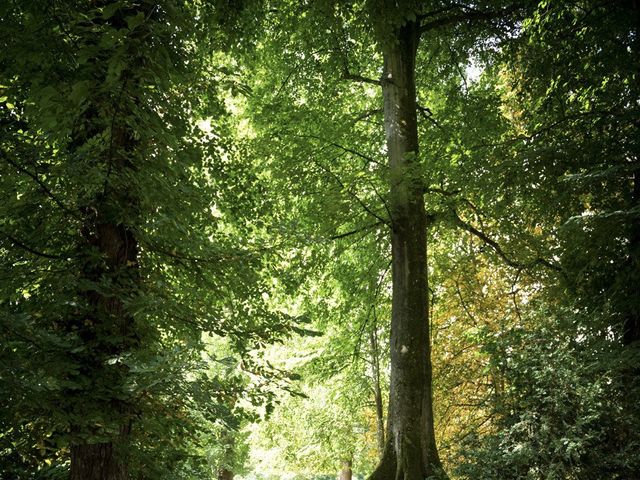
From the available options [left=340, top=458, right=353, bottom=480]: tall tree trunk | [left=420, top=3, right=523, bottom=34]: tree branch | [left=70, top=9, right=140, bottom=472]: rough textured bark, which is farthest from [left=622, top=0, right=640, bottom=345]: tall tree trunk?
[left=340, top=458, right=353, bottom=480]: tall tree trunk

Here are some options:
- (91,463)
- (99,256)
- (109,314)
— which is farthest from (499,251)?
(91,463)

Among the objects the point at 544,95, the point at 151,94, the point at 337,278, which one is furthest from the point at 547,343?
the point at 151,94

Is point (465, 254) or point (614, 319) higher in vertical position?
point (465, 254)

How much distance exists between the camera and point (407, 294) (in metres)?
7.10

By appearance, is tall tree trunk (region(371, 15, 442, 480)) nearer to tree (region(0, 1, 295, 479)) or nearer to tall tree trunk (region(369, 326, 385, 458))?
tree (region(0, 1, 295, 479))

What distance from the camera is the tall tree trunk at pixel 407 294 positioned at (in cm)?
655

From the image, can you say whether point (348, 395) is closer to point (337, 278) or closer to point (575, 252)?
point (337, 278)

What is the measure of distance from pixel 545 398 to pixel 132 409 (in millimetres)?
4290

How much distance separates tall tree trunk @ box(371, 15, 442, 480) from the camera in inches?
258

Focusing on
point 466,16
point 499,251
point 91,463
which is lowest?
point 91,463

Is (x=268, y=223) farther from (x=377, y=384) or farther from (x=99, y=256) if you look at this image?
(x=377, y=384)

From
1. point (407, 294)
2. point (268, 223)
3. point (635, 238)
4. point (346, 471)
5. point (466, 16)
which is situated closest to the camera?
point (635, 238)

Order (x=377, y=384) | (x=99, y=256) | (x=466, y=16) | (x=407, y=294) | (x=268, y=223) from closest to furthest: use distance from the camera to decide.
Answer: (x=99, y=256) → (x=268, y=223) → (x=407, y=294) → (x=466, y=16) → (x=377, y=384)

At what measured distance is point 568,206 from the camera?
22.2 feet
